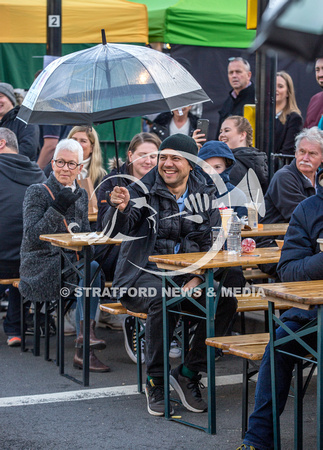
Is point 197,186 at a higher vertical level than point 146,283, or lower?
higher

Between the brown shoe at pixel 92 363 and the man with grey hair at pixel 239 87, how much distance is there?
4449 mm

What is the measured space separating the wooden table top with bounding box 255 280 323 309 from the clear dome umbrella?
7.12 ft

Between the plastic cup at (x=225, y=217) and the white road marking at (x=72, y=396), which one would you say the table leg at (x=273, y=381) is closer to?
the plastic cup at (x=225, y=217)

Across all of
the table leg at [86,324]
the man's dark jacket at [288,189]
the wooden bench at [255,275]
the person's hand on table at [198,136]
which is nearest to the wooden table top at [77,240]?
the table leg at [86,324]

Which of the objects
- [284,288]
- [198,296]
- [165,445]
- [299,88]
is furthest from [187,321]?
[299,88]

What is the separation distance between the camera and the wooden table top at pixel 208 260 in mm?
4668

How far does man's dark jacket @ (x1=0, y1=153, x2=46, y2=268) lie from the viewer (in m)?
7.04

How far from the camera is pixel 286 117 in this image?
9.05m

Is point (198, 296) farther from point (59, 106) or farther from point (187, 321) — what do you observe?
point (59, 106)

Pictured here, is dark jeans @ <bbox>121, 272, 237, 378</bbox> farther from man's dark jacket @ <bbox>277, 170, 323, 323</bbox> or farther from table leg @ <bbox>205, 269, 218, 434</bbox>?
man's dark jacket @ <bbox>277, 170, 323, 323</bbox>

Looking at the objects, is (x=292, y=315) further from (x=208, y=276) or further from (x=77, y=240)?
(x=77, y=240)

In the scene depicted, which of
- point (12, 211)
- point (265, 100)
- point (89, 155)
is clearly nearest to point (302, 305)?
point (12, 211)

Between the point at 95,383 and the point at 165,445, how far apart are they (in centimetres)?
147

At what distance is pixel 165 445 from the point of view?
453 centimetres
